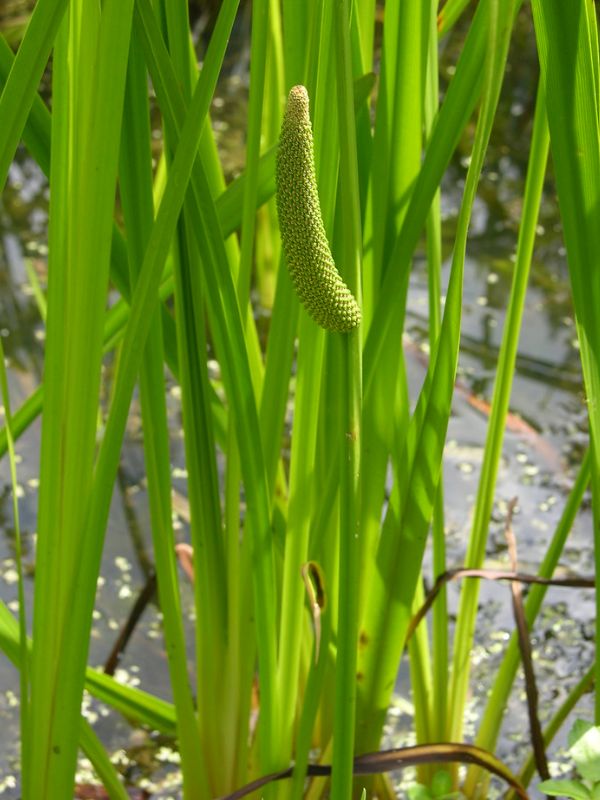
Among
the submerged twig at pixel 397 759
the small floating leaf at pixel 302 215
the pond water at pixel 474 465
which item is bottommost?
the submerged twig at pixel 397 759

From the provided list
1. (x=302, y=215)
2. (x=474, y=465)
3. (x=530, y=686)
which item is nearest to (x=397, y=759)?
(x=530, y=686)

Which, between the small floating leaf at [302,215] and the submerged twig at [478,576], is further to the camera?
the submerged twig at [478,576]

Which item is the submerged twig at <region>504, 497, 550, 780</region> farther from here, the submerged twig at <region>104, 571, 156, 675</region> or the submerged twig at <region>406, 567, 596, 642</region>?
the submerged twig at <region>104, 571, 156, 675</region>

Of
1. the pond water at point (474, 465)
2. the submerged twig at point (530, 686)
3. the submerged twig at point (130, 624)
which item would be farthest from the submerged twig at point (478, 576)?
the submerged twig at point (130, 624)

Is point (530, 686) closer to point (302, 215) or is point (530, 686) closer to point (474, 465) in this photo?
point (302, 215)

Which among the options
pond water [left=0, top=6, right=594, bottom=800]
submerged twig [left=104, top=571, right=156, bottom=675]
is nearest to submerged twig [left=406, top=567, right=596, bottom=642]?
pond water [left=0, top=6, right=594, bottom=800]

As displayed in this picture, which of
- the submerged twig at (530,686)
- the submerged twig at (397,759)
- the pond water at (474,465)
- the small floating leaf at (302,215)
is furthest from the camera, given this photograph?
the pond water at (474,465)

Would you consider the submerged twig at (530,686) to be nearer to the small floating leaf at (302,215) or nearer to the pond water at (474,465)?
the pond water at (474,465)

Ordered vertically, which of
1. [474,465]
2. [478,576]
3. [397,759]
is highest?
[474,465]
